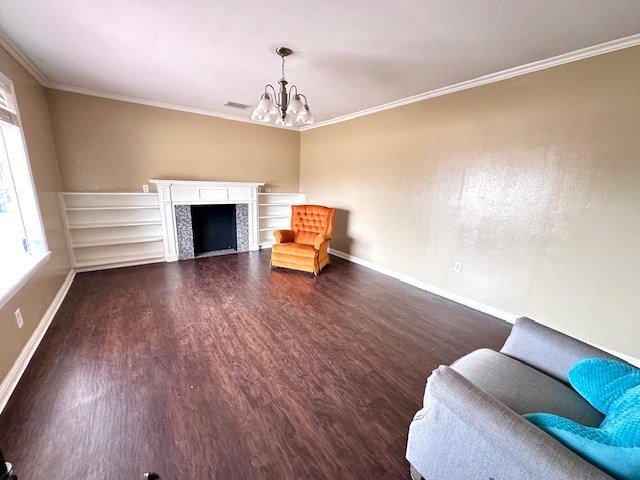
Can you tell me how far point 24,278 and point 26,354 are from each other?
0.55m

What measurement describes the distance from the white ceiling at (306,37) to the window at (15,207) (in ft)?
2.21

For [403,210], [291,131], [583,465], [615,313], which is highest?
[291,131]

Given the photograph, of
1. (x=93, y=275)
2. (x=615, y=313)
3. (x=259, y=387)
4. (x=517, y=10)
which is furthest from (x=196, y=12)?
(x=615, y=313)

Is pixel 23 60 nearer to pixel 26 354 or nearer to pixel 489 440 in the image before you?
pixel 26 354

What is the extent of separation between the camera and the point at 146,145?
4.08 m

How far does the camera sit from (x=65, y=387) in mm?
1753

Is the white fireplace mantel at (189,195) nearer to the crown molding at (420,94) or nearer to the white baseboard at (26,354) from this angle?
the crown molding at (420,94)

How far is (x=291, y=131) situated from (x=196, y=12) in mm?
3696

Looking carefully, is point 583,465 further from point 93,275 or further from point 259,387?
point 93,275

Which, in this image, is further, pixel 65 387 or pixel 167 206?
pixel 167 206

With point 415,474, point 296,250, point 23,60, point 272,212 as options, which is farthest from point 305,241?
point 23,60

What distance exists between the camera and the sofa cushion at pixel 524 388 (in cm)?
114

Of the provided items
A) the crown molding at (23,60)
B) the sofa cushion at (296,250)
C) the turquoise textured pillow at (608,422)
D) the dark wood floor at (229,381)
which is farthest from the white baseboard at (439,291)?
the crown molding at (23,60)

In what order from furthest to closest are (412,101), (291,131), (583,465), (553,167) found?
(291,131) < (412,101) < (553,167) < (583,465)
